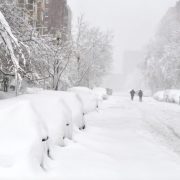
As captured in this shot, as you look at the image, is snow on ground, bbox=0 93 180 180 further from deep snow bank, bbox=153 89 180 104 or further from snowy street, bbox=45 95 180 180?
deep snow bank, bbox=153 89 180 104

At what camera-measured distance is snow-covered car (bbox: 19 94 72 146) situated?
984 cm

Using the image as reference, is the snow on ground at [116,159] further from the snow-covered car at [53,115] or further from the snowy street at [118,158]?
the snow-covered car at [53,115]

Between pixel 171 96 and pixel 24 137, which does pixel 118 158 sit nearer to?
pixel 24 137

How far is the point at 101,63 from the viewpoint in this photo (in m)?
71.5

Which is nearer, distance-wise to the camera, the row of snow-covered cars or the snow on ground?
the row of snow-covered cars

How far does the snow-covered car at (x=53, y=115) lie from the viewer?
9.84 meters

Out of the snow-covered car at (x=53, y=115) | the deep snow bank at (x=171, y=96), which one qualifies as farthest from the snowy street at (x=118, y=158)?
the deep snow bank at (x=171, y=96)

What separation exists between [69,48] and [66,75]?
8965mm

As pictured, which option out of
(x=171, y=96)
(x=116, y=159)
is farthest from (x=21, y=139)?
(x=171, y=96)

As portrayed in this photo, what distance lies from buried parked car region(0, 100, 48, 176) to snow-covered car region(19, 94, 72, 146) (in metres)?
1.14

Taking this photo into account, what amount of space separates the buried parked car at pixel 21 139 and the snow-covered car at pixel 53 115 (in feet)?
3.73

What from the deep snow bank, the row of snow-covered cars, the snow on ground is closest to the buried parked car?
the row of snow-covered cars

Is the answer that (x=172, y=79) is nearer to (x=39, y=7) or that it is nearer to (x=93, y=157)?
(x=39, y=7)

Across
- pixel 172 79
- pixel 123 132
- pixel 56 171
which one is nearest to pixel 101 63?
pixel 172 79
